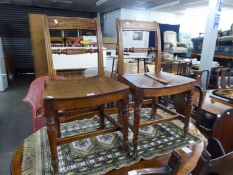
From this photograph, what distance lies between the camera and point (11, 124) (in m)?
2.76

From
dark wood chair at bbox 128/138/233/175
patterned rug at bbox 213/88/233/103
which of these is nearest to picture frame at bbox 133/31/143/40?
patterned rug at bbox 213/88/233/103

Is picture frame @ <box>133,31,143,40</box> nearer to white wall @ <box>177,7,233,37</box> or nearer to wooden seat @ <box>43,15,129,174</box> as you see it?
white wall @ <box>177,7,233,37</box>

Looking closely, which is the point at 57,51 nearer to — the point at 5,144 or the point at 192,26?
the point at 5,144

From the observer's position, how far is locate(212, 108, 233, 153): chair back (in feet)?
4.50

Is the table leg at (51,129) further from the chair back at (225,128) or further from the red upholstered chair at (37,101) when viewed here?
the chair back at (225,128)

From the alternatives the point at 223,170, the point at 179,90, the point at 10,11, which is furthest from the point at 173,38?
the point at 223,170

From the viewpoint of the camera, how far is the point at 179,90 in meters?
1.07

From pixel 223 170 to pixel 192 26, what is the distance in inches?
383

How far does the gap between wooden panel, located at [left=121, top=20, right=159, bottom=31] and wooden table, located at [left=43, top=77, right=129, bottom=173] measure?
0.49 m

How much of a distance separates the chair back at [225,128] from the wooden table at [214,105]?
0.78ft

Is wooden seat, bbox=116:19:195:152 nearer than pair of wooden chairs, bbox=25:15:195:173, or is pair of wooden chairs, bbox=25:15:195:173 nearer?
pair of wooden chairs, bbox=25:15:195:173

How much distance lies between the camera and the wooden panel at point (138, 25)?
130cm

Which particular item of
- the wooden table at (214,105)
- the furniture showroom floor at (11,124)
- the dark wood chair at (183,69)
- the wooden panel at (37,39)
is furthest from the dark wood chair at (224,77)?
the furniture showroom floor at (11,124)

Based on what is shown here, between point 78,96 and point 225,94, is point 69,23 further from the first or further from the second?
point 225,94
